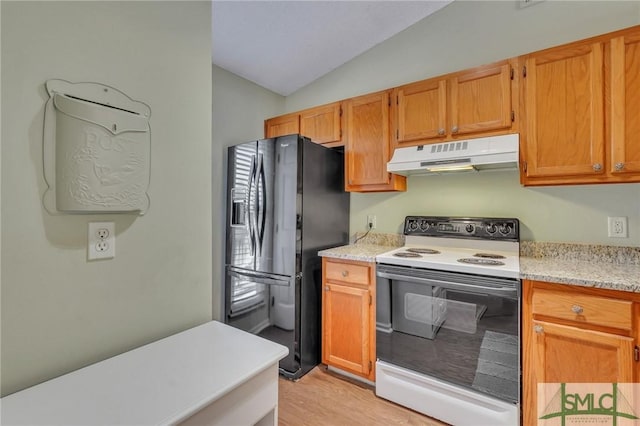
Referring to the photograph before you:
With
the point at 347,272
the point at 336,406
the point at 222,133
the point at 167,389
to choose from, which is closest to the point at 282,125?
the point at 222,133

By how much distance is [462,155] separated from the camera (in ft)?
6.18

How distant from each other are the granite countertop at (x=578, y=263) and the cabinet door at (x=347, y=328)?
0.28 metres

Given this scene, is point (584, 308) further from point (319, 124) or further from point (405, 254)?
point (319, 124)

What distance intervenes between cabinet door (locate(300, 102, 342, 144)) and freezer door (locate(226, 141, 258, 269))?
0.60 meters

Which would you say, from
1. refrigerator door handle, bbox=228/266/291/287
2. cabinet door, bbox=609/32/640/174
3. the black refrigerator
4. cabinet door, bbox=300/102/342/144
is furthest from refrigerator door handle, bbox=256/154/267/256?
cabinet door, bbox=609/32/640/174

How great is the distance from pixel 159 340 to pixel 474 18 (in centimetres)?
291

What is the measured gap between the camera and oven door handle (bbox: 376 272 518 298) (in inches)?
59.7

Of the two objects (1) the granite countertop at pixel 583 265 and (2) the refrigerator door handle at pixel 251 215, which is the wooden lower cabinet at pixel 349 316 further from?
(1) the granite countertop at pixel 583 265

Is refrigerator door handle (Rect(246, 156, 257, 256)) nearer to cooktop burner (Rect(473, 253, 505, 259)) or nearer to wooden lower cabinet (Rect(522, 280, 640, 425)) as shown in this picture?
cooktop burner (Rect(473, 253, 505, 259))

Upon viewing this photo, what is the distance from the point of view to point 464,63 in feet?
7.47

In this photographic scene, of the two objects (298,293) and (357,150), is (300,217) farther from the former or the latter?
(357,150)

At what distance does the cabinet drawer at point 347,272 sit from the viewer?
6.73 ft

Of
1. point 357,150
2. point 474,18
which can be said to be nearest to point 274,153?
point 357,150

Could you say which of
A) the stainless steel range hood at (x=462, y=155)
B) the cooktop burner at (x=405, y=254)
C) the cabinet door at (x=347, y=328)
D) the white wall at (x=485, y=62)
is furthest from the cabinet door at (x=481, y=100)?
the cabinet door at (x=347, y=328)
